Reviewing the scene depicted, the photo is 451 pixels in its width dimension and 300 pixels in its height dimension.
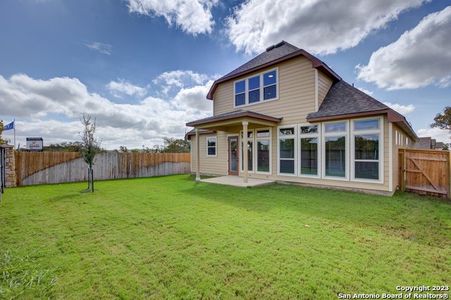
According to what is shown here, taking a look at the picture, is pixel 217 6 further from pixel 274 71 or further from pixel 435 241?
pixel 435 241

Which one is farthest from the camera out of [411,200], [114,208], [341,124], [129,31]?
[129,31]

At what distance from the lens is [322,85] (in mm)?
8922

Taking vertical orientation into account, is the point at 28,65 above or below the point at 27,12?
below

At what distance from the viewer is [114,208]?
18.1 feet

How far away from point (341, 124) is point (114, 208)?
820cm

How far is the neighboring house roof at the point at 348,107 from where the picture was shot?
676 cm

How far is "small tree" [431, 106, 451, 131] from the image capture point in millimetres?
22597

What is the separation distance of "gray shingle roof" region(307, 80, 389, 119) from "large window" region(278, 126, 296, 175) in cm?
119

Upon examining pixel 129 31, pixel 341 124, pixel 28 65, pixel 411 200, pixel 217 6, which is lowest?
pixel 411 200

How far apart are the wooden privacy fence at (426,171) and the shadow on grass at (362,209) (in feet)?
3.34

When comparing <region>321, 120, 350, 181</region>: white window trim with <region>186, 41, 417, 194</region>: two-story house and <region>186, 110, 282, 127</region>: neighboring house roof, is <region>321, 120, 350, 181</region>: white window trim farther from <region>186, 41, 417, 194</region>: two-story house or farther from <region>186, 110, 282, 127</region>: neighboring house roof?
<region>186, 110, 282, 127</region>: neighboring house roof

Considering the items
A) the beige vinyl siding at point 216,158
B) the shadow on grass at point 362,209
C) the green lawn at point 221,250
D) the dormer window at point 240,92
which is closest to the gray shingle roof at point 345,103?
the shadow on grass at point 362,209

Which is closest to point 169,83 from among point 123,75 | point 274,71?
point 123,75

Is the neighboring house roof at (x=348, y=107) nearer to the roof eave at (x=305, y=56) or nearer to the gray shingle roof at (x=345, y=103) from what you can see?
the gray shingle roof at (x=345, y=103)
